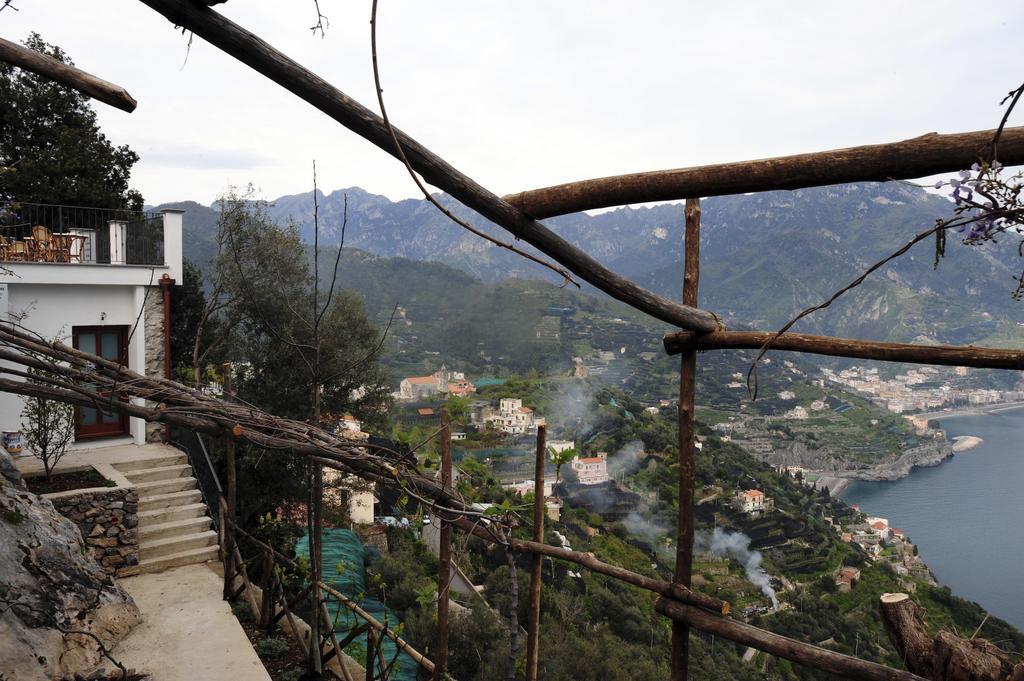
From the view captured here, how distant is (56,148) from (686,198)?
12051mm

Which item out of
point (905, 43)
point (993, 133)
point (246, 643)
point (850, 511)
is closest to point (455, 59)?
point (905, 43)

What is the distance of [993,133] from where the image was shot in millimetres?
1156

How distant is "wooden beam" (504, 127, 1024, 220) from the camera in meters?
1.19

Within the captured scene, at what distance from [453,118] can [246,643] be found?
3767 millimetres

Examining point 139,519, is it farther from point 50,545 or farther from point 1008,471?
point 1008,471

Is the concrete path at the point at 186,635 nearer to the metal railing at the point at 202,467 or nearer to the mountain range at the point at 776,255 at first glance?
the metal railing at the point at 202,467

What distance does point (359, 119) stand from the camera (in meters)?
1.34

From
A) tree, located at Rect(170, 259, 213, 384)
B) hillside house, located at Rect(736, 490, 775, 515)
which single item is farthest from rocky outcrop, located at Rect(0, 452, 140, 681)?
hillside house, located at Rect(736, 490, 775, 515)

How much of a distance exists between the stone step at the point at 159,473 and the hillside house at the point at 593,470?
11.4 metres

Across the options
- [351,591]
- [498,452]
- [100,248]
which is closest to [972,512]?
[498,452]

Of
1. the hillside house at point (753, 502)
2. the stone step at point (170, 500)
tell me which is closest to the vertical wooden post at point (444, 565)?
the stone step at point (170, 500)

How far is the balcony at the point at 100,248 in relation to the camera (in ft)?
24.7

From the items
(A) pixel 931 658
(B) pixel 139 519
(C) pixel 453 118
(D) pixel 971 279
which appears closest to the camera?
(A) pixel 931 658

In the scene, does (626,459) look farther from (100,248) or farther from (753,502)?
(100,248)
